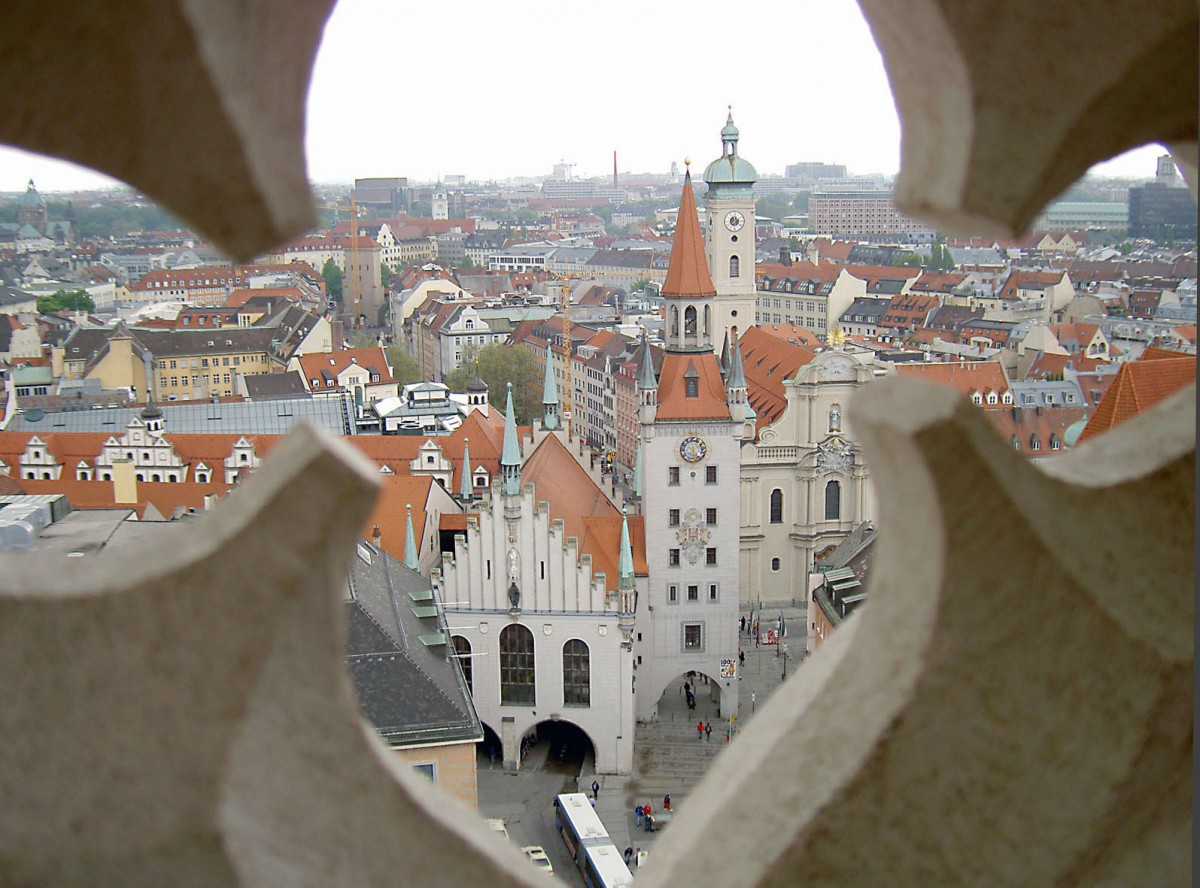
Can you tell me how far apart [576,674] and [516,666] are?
3.48ft

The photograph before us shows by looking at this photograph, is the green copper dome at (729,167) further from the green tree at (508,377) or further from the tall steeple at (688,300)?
the tall steeple at (688,300)

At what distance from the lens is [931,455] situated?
1.37 metres

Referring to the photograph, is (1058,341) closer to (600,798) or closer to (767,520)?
(767,520)

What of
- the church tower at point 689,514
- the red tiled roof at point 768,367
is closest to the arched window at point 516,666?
the church tower at point 689,514

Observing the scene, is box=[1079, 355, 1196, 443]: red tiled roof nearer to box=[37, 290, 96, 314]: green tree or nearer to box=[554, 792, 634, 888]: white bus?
box=[554, 792, 634, 888]: white bus

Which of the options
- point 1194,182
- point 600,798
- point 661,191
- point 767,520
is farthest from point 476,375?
point 661,191

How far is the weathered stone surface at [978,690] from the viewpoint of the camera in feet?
4.63

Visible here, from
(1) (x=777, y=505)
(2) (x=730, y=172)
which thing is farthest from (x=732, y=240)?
(1) (x=777, y=505)

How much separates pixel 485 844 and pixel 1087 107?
0.98m

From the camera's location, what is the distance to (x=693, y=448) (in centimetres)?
2647

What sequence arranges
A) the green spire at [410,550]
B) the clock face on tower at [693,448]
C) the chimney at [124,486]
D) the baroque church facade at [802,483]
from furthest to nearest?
1. the baroque church facade at [802,483]
2. the chimney at [124,486]
3. the clock face on tower at [693,448]
4. the green spire at [410,550]

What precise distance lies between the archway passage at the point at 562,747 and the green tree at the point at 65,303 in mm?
46772

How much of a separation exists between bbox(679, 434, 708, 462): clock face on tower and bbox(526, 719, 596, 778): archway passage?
5496 millimetres

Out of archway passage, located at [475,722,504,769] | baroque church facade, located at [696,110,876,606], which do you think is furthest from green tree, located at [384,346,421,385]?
archway passage, located at [475,722,504,769]
